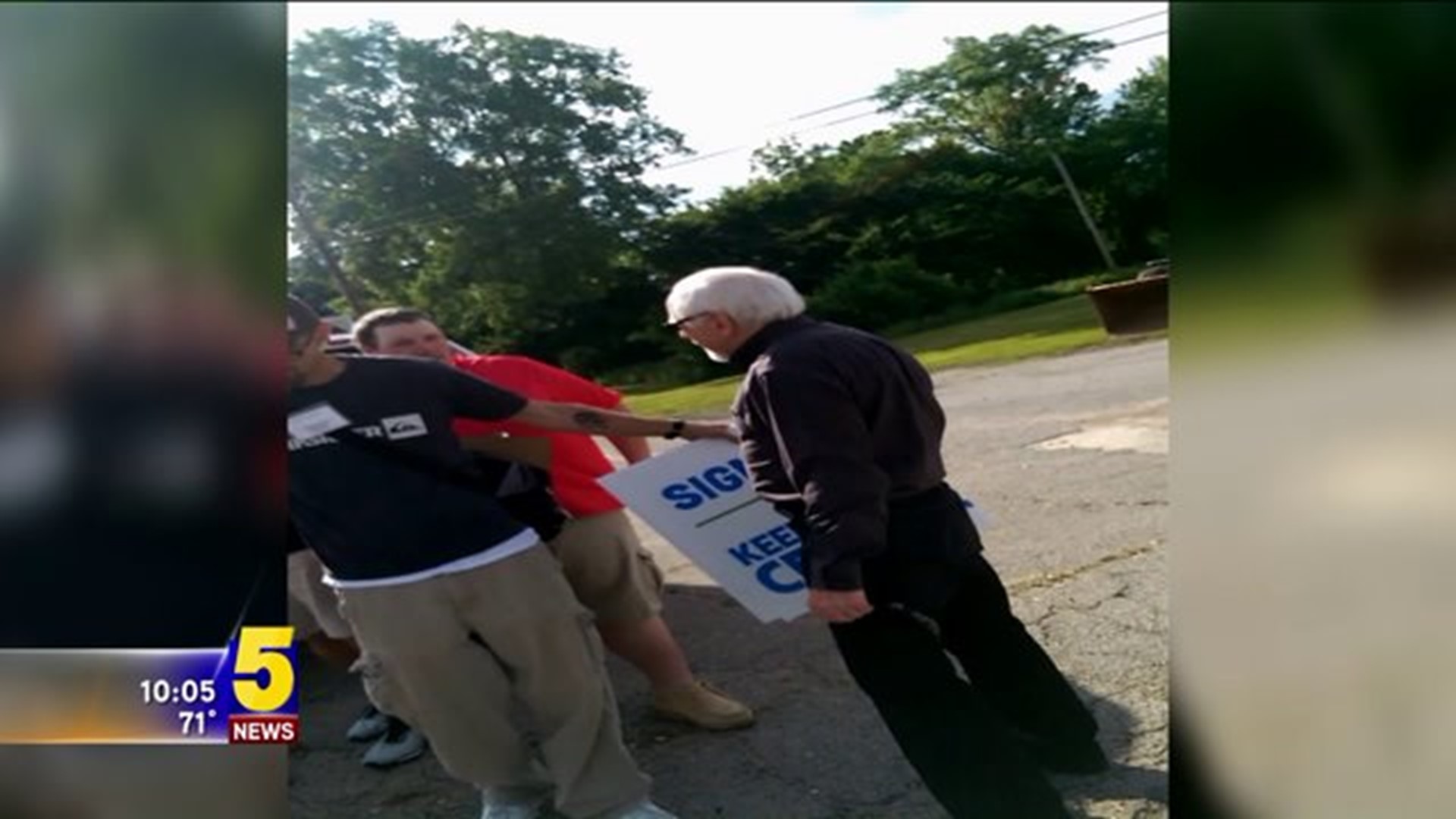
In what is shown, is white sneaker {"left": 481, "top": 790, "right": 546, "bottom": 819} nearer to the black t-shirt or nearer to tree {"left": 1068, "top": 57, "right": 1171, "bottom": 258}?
the black t-shirt

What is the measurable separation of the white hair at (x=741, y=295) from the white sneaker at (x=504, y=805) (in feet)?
3.09

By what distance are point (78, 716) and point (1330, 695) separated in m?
1.89

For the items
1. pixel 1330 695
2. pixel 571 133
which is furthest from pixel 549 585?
pixel 1330 695

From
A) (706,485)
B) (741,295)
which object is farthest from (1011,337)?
(706,485)

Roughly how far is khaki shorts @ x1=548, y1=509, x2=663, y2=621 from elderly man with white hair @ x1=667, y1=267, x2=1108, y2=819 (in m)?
0.30

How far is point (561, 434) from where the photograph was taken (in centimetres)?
200

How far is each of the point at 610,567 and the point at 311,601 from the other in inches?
21.4

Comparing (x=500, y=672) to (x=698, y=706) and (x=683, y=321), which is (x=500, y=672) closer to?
(x=698, y=706)

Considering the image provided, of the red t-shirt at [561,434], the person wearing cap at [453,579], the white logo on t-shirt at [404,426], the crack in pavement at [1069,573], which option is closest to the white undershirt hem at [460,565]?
the person wearing cap at [453,579]

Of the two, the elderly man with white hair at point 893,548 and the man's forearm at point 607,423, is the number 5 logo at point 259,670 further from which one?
the elderly man with white hair at point 893,548

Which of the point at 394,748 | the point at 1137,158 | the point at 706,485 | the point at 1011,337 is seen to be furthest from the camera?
the point at 394,748

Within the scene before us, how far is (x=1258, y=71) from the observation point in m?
1.54

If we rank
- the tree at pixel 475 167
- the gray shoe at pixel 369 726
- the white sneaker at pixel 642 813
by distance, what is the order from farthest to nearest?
1. the gray shoe at pixel 369 726
2. the white sneaker at pixel 642 813
3. the tree at pixel 475 167

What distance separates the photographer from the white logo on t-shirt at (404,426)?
6.27ft
